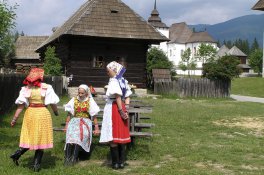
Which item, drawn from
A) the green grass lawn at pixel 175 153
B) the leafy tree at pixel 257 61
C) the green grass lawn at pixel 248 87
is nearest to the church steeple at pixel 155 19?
the leafy tree at pixel 257 61

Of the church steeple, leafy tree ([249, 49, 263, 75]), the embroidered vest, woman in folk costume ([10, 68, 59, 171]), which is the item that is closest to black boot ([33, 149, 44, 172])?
woman in folk costume ([10, 68, 59, 171])

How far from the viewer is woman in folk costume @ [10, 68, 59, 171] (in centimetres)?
660

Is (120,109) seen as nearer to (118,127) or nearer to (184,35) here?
(118,127)

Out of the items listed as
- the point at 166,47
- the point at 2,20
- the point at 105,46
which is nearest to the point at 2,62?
the point at 2,20

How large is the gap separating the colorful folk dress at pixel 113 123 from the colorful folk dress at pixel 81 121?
299 mm

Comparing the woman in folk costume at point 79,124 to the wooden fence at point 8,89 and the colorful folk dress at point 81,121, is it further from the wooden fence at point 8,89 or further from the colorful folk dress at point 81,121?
the wooden fence at point 8,89

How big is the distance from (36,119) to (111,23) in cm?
2024

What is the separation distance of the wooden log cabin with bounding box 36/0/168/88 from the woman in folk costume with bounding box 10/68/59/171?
59.7ft

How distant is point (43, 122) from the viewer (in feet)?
21.8

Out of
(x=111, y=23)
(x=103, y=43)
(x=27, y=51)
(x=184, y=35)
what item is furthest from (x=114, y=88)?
(x=184, y=35)

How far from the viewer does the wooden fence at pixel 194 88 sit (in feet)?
95.5

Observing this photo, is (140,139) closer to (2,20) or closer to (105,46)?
(105,46)

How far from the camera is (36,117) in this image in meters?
6.62

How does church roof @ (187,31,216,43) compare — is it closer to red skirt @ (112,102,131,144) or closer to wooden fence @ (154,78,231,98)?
wooden fence @ (154,78,231,98)
